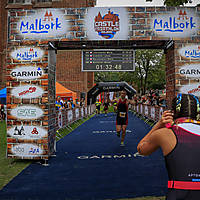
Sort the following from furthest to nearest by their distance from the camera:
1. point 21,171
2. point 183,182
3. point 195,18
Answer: point 195,18 → point 21,171 → point 183,182

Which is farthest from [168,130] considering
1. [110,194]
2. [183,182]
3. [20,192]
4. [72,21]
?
[72,21]

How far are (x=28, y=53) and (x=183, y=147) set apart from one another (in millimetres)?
5099

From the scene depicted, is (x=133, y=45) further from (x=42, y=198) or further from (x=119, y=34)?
(x=42, y=198)

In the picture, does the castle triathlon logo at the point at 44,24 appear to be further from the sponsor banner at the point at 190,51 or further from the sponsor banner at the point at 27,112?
the sponsor banner at the point at 190,51

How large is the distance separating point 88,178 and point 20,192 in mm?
1347

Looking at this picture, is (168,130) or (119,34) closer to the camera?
(168,130)

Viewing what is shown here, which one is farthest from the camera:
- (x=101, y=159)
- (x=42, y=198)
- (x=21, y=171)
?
(x=101, y=159)

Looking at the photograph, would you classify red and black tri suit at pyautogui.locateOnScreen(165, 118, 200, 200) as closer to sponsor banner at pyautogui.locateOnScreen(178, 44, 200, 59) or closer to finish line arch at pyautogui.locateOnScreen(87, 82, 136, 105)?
sponsor banner at pyautogui.locateOnScreen(178, 44, 200, 59)

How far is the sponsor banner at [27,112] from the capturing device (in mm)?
5691

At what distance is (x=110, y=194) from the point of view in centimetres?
373

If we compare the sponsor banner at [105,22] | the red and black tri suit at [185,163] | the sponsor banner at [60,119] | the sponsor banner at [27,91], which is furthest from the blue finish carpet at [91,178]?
the sponsor banner at [60,119]

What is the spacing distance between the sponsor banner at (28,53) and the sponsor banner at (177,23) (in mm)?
3018

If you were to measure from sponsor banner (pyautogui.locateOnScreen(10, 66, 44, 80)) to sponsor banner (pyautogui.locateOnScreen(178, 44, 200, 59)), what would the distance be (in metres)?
3.64

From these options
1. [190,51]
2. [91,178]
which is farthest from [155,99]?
[91,178]
